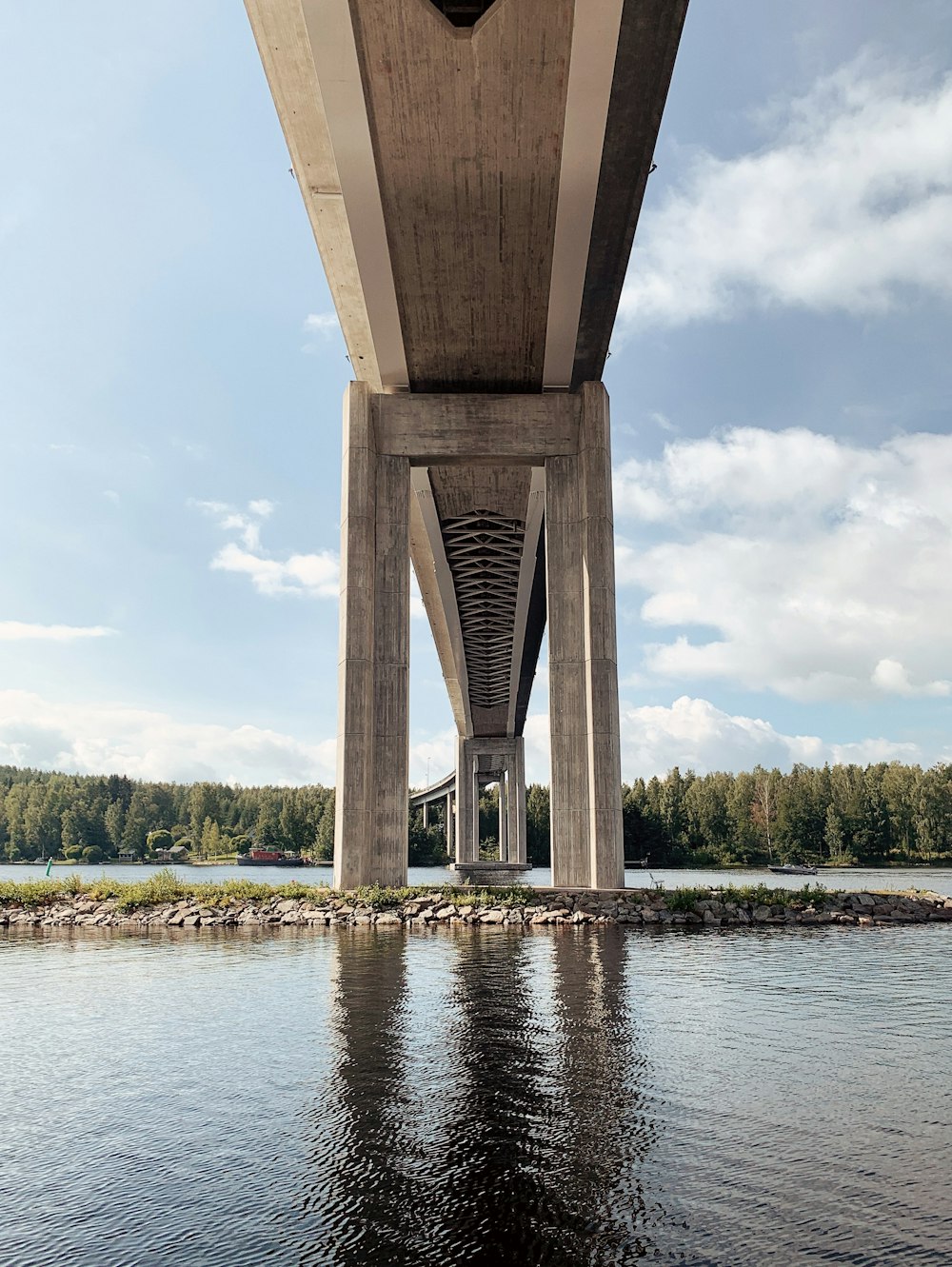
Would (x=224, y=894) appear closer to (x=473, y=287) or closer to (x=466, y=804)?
(x=473, y=287)

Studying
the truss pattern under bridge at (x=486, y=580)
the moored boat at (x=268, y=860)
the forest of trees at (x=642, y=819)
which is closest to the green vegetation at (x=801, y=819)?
the forest of trees at (x=642, y=819)

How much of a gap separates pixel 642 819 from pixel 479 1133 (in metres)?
82.4

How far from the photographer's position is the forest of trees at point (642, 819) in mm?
77938

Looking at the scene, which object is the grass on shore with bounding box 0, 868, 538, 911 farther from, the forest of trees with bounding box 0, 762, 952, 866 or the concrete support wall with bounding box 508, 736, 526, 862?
the forest of trees with bounding box 0, 762, 952, 866

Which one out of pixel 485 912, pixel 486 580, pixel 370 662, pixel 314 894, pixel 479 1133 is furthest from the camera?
pixel 486 580

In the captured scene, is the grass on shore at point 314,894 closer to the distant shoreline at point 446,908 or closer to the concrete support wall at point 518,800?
the distant shoreline at point 446,908

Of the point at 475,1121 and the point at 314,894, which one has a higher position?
the point at 314,894

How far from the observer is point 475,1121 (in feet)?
18.2

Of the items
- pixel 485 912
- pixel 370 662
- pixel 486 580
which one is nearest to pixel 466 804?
pixel 486 580

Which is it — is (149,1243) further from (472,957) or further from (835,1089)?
(472,957)

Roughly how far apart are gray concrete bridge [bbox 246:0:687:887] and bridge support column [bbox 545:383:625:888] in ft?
0.18

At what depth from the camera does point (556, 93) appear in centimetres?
1852

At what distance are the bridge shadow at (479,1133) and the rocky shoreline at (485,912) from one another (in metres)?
9.86

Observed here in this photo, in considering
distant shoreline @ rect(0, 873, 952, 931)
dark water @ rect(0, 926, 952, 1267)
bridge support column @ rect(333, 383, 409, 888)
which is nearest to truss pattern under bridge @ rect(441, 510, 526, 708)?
bridge support column @ rect(333, 383, 409, 888)
